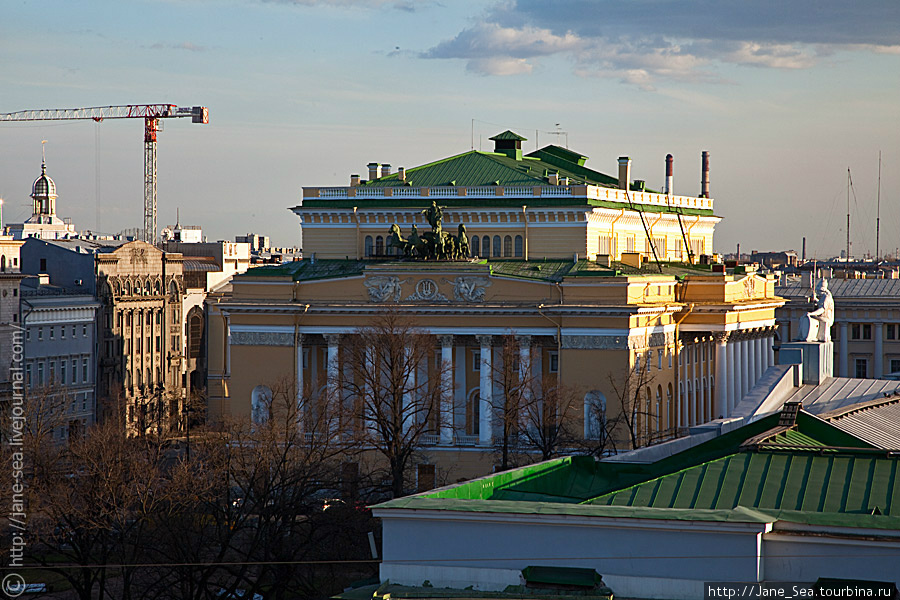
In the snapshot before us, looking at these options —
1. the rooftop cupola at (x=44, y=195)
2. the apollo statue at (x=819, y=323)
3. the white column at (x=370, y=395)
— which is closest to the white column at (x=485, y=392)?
the white column at (x=370, y=395)

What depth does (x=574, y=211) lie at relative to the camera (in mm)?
92875

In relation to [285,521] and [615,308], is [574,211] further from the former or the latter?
[285,521]

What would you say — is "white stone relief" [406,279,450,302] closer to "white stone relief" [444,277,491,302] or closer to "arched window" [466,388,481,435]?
"white stone relief" [444,277,491,302]

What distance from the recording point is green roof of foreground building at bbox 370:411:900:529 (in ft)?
87.7

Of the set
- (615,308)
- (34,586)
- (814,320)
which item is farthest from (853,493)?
(615,308)

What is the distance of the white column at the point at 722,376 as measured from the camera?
93.6 metres

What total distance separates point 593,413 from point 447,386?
7626mm

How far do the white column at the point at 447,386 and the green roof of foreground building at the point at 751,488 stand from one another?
49838 mm

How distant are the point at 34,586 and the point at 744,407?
95.4ft

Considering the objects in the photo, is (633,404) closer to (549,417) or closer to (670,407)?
(549,417)

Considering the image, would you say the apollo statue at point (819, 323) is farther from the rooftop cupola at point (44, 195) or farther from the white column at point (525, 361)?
the rooftop cupola at point (44, 195)

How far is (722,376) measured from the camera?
9456cm

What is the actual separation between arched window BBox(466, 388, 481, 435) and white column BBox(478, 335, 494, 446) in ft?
6.38

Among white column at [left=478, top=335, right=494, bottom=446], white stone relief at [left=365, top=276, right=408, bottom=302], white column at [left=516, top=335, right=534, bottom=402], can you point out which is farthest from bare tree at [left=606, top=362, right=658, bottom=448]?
white stone relief at [left=365, top=276, right=408, bottom=302]
